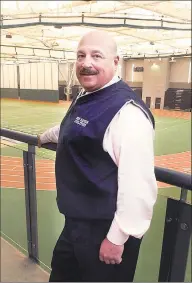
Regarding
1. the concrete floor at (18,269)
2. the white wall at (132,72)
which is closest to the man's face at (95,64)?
the concrete floor at (18,269)

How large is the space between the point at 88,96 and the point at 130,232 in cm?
64

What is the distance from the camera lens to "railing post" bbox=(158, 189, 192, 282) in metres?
1.34

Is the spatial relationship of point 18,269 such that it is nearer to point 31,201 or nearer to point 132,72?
point 31,201

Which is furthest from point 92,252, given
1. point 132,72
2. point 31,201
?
point 132,72

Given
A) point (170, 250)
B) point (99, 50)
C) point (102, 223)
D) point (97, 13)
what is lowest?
point (170, 250)

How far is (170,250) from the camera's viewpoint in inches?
56.1

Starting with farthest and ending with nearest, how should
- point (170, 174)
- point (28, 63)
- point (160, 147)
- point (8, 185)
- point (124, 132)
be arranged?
point (28, 63) < point (160, 147) < point (8, 185) < point (170, 174) < point (124, 132)

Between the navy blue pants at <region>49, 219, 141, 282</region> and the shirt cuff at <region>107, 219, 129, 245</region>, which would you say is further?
the navy blue pants at <region>49, 219, 141, 282</region>

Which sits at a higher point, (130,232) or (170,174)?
(170,174)

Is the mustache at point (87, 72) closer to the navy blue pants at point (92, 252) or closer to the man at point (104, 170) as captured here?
the man at point (104, 170)

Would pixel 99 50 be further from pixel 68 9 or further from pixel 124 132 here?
pixel 68 9

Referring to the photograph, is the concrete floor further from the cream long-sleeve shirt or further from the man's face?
the man's face

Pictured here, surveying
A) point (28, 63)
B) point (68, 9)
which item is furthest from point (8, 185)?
point (28, 63)

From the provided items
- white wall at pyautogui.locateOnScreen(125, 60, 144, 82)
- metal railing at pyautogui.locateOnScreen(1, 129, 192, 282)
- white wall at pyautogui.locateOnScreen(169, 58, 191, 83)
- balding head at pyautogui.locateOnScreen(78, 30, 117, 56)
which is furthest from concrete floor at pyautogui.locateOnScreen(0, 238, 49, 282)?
white wall at pyautogui.locateOnScreen(125, 60, 144, 82)
